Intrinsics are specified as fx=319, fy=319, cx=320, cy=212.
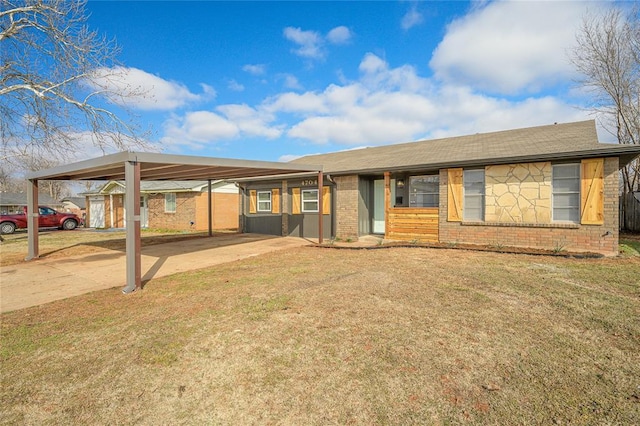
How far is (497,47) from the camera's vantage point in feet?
44.1

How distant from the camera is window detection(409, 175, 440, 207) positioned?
12180 mm

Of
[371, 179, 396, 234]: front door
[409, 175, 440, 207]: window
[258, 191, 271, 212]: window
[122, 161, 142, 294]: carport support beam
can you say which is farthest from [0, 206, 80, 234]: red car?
[409, 175, 440, 207]: window

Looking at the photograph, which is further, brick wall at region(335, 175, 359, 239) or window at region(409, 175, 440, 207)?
brick wall at region(335, 175, 359, 239)

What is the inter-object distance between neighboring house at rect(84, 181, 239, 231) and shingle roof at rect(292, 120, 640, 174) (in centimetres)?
978

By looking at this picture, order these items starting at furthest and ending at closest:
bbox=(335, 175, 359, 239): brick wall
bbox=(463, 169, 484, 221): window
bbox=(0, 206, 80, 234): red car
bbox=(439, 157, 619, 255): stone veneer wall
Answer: bbox=(0, 206, 80, 234): red car → bbox=(335, 175, 359, 239): brick wall → bbox=(463, 169, 484, 221): window → bbox=(439, 157, 619, 255): stone veneer wall

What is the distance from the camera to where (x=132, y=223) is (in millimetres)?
5891

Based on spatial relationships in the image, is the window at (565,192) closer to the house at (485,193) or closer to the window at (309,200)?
the house at (485,193)

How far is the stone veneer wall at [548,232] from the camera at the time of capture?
26.6ft

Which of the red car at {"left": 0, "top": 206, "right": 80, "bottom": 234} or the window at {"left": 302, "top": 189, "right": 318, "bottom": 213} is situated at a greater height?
the window at {"left": 302, "top": 189, "right": 318, "bottom": 213}

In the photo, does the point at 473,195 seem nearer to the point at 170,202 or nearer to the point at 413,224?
the point at 413,224

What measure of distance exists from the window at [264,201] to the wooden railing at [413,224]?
20.5ft

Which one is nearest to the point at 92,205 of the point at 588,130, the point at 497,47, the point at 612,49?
the point at 497,47

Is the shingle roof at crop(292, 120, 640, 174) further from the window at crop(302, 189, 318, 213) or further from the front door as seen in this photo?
the window at crop(302, 189, 318, 213)

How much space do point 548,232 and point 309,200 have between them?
28.0ft
